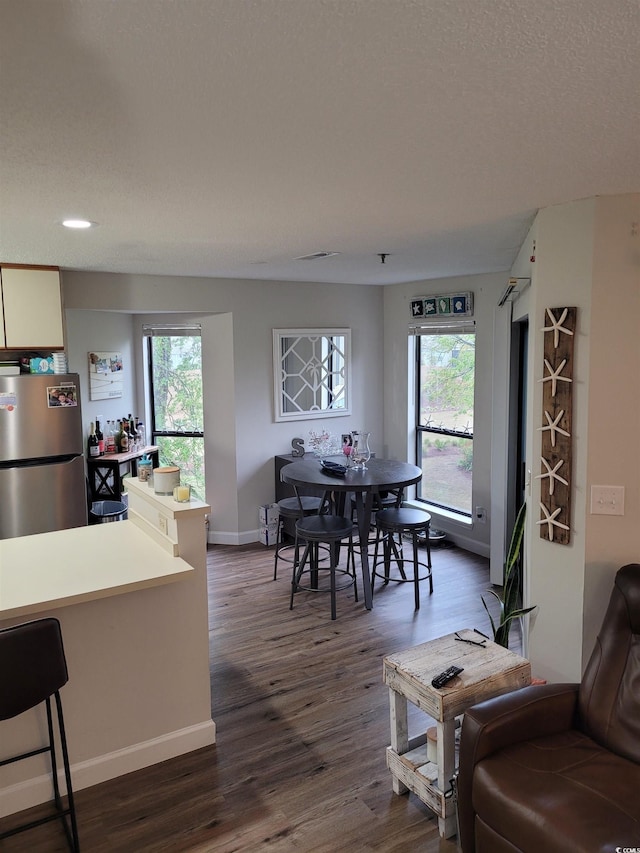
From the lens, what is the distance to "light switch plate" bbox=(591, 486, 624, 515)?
9.46ft

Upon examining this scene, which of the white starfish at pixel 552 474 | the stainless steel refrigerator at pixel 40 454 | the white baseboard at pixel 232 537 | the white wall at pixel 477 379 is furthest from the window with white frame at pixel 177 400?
the white starfish at pixel 552 474

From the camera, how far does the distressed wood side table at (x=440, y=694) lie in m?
2.49

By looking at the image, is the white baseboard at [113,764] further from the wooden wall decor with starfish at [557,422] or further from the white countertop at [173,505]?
the wooden wall decor with starfish at [557,422]

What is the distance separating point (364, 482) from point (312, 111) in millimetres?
3204

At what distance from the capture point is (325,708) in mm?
3465

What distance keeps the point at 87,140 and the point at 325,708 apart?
114 inches

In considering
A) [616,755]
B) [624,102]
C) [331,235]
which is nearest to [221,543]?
[331,235]

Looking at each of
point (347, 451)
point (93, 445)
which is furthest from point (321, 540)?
point (93, 445)

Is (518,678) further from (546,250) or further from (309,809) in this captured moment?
(546,250)

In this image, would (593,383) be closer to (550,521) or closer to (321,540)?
(550,521)

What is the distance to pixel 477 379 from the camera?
18.9ft

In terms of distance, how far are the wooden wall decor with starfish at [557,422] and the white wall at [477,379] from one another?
256cm

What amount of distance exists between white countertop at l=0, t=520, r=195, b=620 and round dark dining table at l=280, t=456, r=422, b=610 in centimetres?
155

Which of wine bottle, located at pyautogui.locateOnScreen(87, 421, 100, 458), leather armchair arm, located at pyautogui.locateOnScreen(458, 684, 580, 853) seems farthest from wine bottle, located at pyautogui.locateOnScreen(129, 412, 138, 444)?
leather armchair arm, located at pyautogui.locateOnScreen(458, 684, 580, 853)
